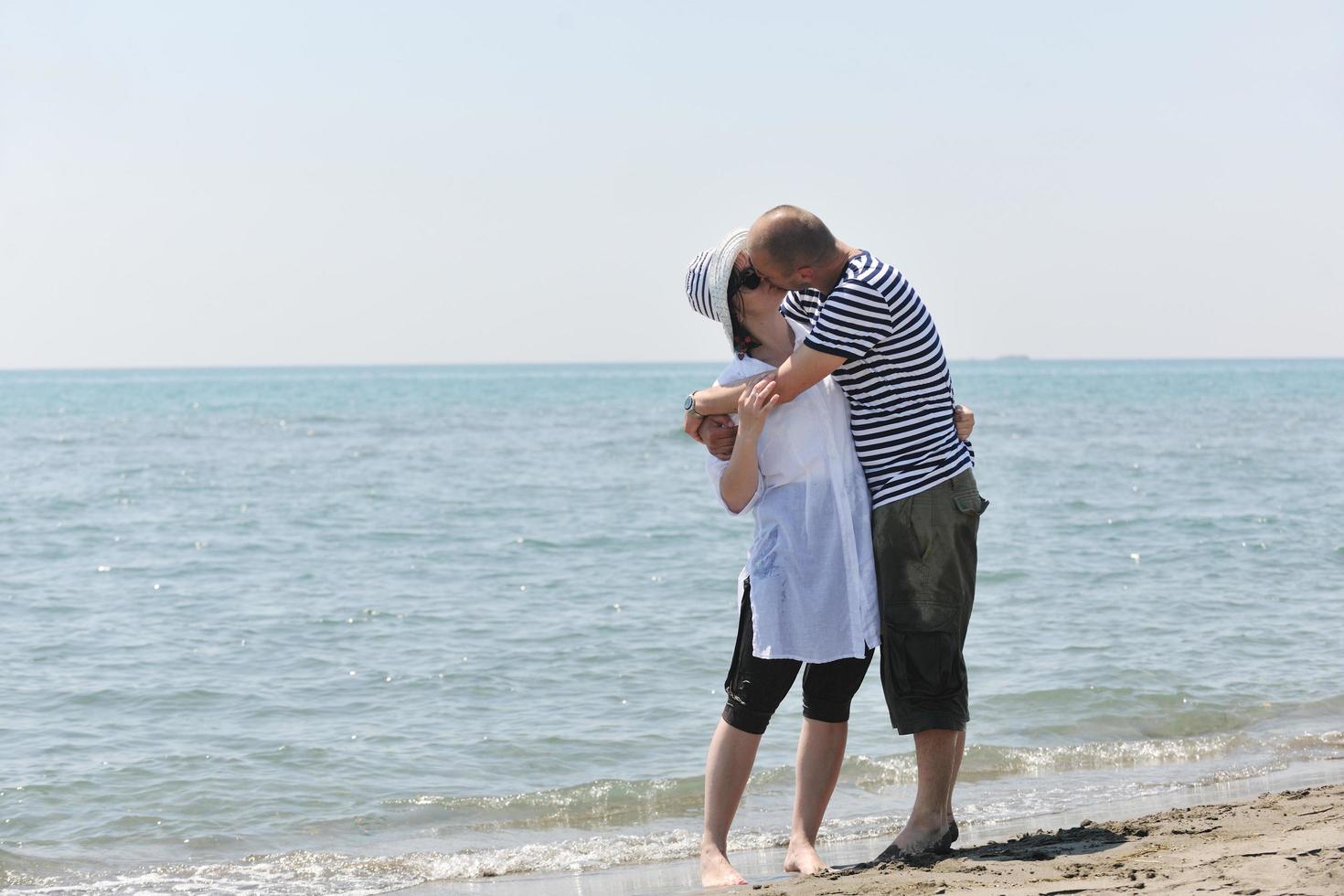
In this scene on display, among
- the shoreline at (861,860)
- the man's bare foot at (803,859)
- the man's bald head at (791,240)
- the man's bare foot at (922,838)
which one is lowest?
the shoreline at (861,860)

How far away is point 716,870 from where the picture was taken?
4027mm

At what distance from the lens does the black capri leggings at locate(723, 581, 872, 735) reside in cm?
390

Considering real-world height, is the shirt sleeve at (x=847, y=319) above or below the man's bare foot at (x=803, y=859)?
above

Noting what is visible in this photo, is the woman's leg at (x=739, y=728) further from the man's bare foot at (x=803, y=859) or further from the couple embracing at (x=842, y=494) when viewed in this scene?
the man's bare foot at (x=803, y=859)

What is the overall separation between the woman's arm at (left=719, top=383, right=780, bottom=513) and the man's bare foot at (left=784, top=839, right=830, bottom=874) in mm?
1056

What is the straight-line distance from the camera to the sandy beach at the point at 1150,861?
329 centimetres

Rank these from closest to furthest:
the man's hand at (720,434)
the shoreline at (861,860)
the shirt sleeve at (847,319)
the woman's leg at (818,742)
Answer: the shirt sleeve at (847,319), the shoreline at (861,860), the man's hand at (720,434), the woman's leg at (818,742)

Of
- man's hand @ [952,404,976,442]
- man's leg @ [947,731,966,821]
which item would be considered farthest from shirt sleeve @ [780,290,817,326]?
man's leg @ [947,731,966,821]

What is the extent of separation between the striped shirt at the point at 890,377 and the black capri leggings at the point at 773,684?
1.66ft

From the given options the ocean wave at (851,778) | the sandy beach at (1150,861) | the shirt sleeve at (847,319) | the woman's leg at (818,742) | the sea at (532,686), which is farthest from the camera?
the ocean wave at (851,778)

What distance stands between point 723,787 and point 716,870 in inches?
10.5

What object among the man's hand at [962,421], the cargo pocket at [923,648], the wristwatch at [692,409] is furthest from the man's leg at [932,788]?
the wristwatch at [692,409]

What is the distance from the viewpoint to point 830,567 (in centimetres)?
379

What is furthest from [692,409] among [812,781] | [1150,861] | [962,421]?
[1150,861]
